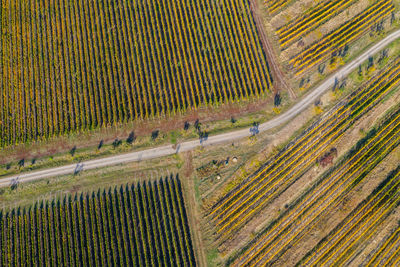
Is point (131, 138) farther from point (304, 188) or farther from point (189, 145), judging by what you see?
point (304, 188)

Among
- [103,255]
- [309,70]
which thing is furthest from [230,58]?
[103,255]

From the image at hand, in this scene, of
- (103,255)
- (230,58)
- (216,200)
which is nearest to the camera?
(103,255)

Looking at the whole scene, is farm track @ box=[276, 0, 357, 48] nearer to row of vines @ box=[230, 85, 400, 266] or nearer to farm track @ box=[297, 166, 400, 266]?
row of vines @ box=[230, 85, 400, 266]

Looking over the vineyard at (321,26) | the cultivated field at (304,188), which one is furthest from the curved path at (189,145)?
the cultivated field at (304,188)


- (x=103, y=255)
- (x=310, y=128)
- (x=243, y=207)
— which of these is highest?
(x=310, y=128)

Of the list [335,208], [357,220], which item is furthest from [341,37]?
[357,220]

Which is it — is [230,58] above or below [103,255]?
above

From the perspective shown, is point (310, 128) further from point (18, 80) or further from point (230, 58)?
point (18, 80)
